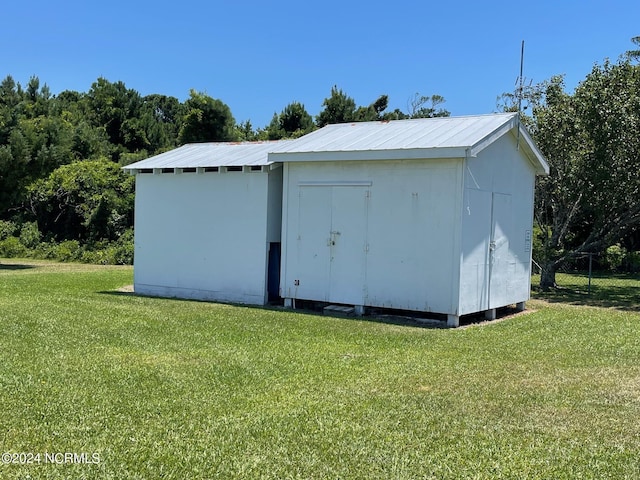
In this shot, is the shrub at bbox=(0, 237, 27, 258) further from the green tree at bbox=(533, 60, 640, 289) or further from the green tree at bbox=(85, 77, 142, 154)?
the green tree at bbox=(533, 60, 640, 289)

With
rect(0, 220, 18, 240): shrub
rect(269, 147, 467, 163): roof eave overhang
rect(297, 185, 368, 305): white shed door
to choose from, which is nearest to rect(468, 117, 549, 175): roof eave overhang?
rect(269, 147, 467, 163): roof eave overhang

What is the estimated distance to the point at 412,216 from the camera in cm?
1113

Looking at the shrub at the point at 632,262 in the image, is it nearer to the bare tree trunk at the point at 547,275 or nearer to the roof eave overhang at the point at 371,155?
the bare tree trunk at the point at 547,275

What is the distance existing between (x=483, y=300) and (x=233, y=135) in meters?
24.1

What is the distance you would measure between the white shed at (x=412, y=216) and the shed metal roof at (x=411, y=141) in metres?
0.02

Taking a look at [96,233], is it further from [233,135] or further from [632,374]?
[632,374]

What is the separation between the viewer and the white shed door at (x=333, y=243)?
11.7 meters

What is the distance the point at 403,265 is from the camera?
11234 mm

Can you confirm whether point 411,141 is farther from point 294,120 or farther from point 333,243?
point 294,120

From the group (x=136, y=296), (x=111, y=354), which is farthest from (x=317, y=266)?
(x=111, y=354)

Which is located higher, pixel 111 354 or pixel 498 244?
pixel 498 244

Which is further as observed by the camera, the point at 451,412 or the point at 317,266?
the point at 317,266

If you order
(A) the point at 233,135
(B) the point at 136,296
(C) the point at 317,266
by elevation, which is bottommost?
(B) the point at 136,296

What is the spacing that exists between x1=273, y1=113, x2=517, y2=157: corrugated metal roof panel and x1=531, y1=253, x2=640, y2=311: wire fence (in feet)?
19.3
